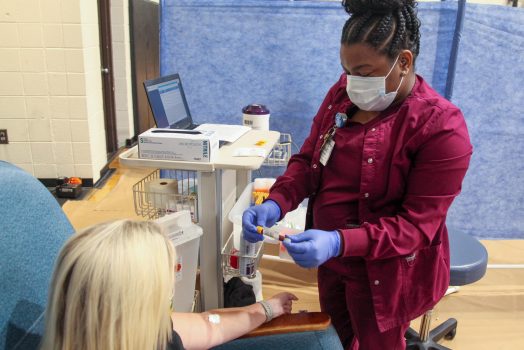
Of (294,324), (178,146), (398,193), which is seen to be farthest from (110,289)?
(178,146)

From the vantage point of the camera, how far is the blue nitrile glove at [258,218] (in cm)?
122

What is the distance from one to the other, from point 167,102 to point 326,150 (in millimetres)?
878

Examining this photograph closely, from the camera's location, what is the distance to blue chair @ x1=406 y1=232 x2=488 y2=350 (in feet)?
5.15

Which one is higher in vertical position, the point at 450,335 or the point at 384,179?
the point at 384,179

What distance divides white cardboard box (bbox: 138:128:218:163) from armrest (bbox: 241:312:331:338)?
0.58 m

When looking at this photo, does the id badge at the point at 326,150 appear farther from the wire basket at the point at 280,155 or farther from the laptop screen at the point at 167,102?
the wire basket at the point at 280,155

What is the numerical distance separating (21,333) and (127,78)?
3.90 m

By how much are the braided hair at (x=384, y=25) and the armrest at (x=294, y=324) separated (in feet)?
2.19

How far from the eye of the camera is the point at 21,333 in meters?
0.82

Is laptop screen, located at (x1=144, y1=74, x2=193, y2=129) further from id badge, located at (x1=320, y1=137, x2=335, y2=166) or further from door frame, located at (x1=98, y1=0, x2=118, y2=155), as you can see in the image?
door frame, located at (x1=98, y1=0, x2=118, y2=155)

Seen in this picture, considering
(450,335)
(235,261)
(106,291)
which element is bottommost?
(450,335)

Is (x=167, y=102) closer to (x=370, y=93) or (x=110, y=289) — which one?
(x=370, y=93)

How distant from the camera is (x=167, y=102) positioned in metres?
1.79

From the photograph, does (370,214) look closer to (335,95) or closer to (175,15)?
(335,95)
